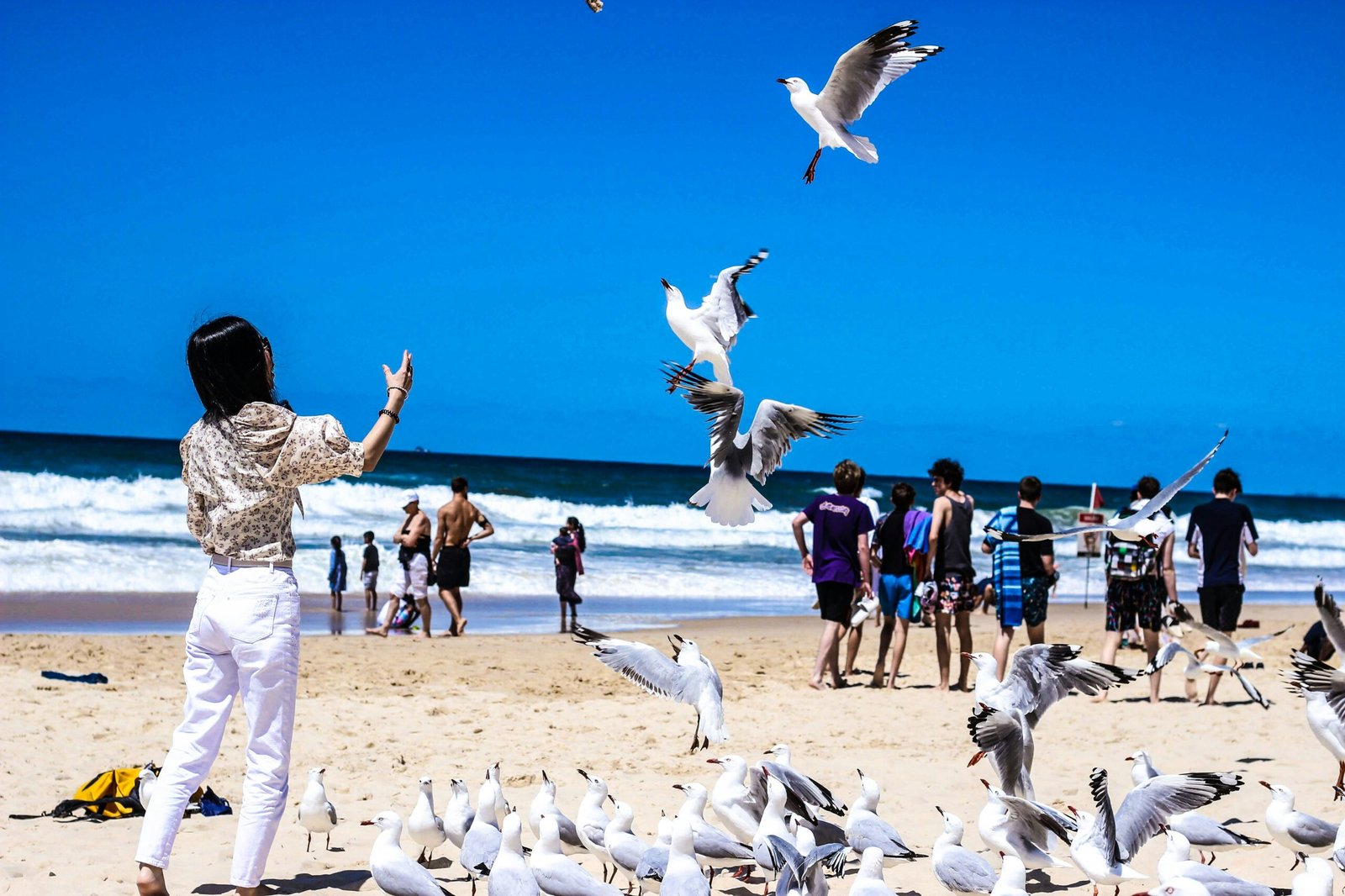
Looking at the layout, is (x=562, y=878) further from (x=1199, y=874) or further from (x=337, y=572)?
(x=337, y=572)

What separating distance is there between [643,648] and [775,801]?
927 millimetres

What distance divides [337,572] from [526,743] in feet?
28.7

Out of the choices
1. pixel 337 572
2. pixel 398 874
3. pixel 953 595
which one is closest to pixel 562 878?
pixel 398 874

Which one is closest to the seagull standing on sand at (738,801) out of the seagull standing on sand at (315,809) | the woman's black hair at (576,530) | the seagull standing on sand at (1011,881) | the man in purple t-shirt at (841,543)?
the seagull standing on sand at (1011,881)

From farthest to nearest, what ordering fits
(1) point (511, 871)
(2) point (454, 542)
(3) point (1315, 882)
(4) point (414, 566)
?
(4) point (414, 566) < (2) point (454, 542) < (1) point (511, 871) < (3) point (1315, 882)

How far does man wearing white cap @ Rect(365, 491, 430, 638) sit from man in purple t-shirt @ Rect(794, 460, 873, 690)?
15.9ft

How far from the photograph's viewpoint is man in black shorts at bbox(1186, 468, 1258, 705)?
8.81 metres

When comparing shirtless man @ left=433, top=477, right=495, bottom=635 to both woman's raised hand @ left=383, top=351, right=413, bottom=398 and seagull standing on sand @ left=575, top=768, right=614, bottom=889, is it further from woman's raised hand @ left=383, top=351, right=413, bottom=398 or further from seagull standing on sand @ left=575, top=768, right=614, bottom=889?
woman's raised hand @ left=383, top=351, right=413, bottom=398

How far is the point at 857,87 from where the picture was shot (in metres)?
3.73

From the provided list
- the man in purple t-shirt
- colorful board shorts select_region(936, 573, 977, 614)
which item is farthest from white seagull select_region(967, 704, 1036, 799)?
colorful board shorts select_region(936, 573, 977, 614)

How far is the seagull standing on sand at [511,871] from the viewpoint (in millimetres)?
4008

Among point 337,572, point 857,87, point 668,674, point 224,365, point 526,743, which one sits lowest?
point 526,743

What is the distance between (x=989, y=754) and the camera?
14.9 ft

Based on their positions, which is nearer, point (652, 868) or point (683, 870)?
point (683, 870)
